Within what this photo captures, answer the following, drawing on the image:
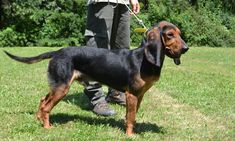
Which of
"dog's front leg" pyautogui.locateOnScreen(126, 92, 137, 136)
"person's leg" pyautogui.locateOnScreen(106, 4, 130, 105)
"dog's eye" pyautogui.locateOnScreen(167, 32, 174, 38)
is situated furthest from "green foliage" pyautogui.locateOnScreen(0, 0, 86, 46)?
"dog's eye" pyautogui.locateOnScreen(167, 32, 174, 38)

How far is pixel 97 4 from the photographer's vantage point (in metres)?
6.35

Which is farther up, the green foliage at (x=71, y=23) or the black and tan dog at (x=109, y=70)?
the black and tan dog at (x=109, y=70)

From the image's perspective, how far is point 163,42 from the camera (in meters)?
5.15

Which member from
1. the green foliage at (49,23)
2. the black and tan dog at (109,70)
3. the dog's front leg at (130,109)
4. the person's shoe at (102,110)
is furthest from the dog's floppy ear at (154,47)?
the green foliage at (49,23)

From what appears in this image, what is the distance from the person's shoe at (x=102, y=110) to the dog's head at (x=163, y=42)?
152 cm

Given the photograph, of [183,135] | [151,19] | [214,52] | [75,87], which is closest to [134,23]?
[151,19]

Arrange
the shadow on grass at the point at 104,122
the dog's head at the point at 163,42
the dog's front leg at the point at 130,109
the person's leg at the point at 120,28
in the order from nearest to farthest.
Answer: the dog's head at the point at 163,42, the dog's front leg at the point at 130,109, the shadow on grass at the point at 104,122, the person's leg at the point at 120,28

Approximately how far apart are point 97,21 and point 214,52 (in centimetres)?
1161

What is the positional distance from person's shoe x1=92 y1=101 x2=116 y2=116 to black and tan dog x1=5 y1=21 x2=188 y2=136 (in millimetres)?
770

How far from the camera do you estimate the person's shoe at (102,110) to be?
6.41m

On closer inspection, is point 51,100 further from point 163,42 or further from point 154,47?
point 163,42

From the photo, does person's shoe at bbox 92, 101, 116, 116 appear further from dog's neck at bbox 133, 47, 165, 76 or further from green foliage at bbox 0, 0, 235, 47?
green foliage at bbox 0, 0, 235, 47

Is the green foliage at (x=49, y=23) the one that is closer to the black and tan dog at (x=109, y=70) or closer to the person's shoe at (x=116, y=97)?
the person's shoe at (x=116, y=97)

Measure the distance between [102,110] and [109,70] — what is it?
1.00 metres
